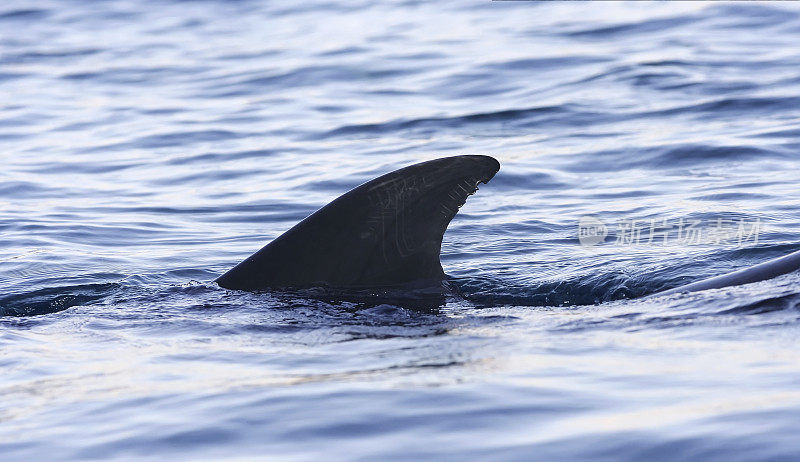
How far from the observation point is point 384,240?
6.95 metres

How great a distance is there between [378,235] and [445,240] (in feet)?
11.9

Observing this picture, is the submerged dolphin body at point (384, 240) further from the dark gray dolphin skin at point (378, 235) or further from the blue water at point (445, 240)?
the blue water at point (445, 240)

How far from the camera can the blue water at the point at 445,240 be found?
202 inches

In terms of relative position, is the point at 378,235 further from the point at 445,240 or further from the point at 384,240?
the point at 445,240

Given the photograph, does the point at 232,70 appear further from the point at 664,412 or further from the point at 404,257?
the point at 664,412

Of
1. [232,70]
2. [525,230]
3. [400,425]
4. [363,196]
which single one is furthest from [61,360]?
[232,70]

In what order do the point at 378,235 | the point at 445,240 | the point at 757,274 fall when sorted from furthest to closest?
the point at 445,240
the point at 378,235
the point at 757,274

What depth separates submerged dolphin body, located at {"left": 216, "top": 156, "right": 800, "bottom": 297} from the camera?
6754 millimetres

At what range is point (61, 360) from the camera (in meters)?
6.43
